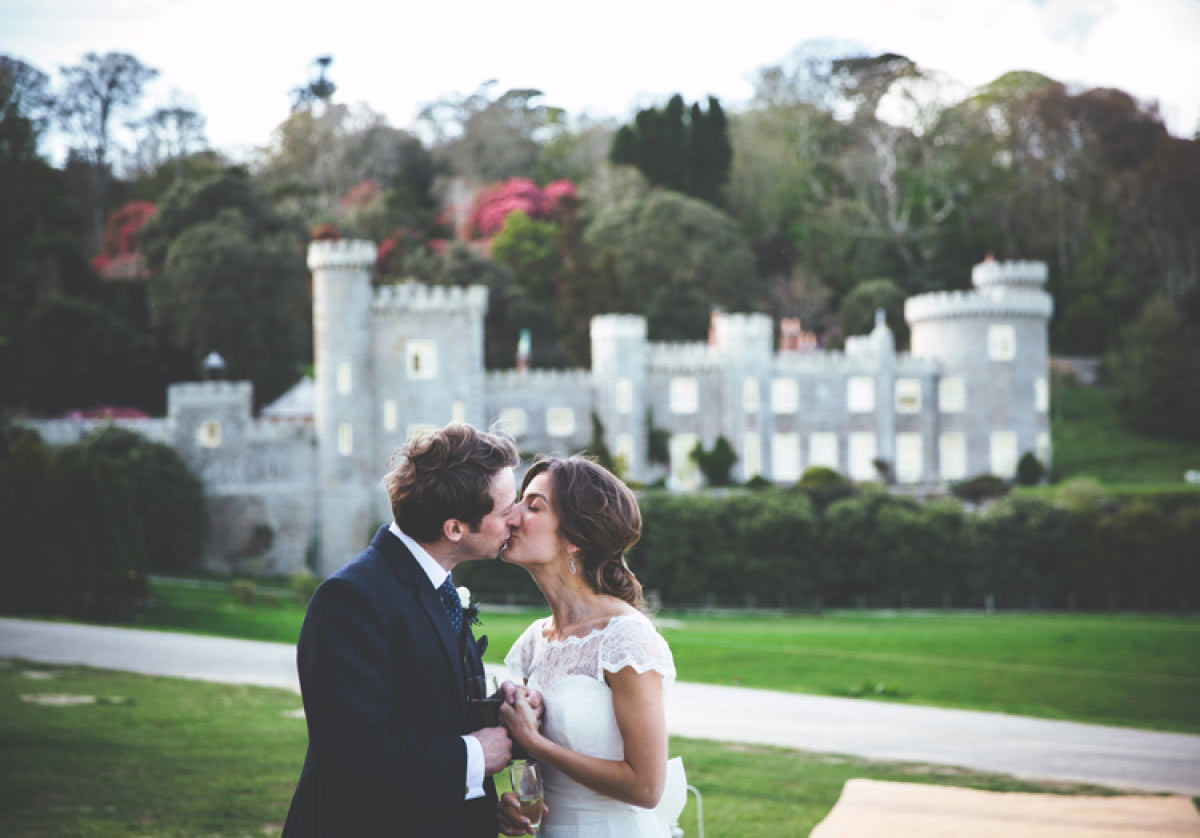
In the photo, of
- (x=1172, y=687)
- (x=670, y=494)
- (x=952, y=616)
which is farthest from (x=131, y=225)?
(x=1172, y=687)

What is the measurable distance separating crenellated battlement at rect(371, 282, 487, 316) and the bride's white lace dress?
114ft

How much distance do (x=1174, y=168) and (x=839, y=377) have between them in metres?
11.5

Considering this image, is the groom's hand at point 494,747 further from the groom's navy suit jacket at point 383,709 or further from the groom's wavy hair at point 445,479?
the groom's wavy hair at point 445,479

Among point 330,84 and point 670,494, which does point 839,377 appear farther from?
point 330,84

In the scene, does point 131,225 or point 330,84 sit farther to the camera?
point 330,84

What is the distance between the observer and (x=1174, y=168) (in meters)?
36.8

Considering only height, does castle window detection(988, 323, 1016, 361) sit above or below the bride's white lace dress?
above

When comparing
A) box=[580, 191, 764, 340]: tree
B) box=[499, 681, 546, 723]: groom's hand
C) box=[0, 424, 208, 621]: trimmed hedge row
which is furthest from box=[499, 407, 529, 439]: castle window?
box=[499, 681, 546, 723]: groom's hand

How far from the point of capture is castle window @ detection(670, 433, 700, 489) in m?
39.8

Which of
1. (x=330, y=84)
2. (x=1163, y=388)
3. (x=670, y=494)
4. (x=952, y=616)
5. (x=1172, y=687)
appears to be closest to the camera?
(x=1172, y=687)

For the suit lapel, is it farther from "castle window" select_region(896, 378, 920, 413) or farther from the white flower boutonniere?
"castle window" select_region(896, 378, 920, 413)

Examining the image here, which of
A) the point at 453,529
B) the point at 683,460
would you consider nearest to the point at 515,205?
the point at 683,460

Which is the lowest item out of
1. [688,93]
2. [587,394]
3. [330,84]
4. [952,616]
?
[952,616]

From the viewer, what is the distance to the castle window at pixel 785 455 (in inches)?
1633
